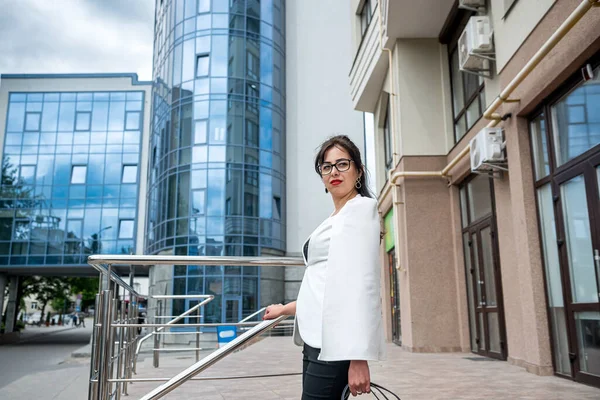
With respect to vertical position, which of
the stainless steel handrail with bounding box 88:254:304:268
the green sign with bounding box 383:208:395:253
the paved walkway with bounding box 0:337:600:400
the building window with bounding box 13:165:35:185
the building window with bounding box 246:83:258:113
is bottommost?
the paved walkway with bounding box 0:337:600:400

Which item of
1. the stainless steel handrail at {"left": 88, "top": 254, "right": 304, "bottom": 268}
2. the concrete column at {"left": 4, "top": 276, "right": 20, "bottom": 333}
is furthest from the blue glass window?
the stainless steel handrail at {"left": 88, "top": 254, "right": 304, "bottom": 268}

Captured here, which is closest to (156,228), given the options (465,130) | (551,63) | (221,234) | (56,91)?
(221,234)

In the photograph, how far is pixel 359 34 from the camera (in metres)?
14.4

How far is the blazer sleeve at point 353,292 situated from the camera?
146 centimetres

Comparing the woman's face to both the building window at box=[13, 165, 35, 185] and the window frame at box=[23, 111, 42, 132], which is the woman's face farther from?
the window frame at box=[23, 111, 42, 132]

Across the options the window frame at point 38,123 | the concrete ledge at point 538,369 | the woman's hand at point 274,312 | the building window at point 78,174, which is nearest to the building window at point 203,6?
the building window at point 78,174

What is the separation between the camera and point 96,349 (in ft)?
8.29

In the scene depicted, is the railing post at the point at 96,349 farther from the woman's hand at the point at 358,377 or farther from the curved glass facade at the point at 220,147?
the curved glass facade at the point at 220,147

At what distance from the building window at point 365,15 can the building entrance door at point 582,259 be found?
29.1 feet

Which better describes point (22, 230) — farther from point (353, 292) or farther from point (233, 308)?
point (353, 292)

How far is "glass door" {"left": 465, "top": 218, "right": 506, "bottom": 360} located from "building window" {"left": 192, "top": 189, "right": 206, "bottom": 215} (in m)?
16.4

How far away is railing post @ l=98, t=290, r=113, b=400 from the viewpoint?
249 centimetres

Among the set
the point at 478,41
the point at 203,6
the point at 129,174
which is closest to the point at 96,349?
the point at 478,41

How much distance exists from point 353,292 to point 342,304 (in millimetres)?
47
